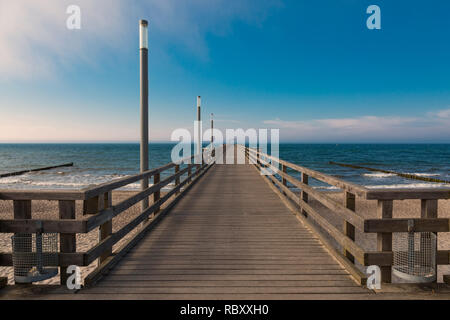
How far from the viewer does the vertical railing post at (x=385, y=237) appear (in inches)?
107

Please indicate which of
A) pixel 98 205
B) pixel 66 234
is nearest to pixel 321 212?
A: pixel 98 205

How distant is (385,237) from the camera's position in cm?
276

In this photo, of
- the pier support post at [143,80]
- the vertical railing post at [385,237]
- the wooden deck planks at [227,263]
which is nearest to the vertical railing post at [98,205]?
the wooden deck planks at [227,263]

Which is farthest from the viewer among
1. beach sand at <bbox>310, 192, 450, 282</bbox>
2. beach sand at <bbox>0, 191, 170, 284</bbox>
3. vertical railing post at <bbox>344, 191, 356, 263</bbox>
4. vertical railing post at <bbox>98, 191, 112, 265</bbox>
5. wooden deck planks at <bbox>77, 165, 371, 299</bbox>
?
beach sand at <bbox>310, 192, 450, 282</bbox>

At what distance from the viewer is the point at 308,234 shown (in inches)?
181

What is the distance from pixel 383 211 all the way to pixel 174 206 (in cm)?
484

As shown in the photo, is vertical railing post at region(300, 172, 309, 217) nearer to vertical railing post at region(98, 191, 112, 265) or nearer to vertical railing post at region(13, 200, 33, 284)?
vertical railing post at region(98, 191, 112, 265)

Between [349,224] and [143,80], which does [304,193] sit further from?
[143,80]

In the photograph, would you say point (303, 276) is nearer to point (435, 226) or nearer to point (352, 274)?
point (352, 274)

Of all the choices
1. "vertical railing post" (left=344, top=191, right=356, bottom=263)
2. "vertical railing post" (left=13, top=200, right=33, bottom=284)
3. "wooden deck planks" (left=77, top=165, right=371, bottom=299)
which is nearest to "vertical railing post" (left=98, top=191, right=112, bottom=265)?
"wooden deck planks" (left=77, top=165, right=371, bottom=299)

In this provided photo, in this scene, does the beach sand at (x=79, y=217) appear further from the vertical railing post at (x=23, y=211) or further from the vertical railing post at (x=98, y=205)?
the vertical railing post at (x=23, y=211)

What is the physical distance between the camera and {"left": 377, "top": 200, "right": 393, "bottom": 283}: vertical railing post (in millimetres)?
2725

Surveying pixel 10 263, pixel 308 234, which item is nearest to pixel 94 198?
pixel 10 263

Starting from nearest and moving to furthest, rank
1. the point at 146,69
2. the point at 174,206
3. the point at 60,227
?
the point at 60,227 → the point at 146,69 → the point at 174,206
